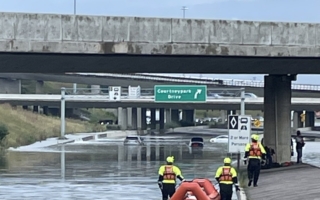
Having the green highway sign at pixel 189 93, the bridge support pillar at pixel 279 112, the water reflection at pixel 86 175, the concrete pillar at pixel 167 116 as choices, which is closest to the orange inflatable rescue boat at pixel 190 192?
the water reflection at pixel 86 175

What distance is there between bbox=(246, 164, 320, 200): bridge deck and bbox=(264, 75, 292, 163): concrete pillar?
2816mm

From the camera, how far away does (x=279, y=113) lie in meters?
39.4

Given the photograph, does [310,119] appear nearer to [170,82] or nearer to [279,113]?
[170,82]

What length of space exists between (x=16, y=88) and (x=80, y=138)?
40.8 metres

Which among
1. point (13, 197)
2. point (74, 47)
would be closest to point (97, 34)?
point (74, 47)

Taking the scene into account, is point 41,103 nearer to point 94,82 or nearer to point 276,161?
point 94,82

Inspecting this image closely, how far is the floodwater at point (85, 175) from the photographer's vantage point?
27.7 meters

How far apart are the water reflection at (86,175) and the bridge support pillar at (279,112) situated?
128 inches

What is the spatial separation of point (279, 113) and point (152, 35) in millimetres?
12516

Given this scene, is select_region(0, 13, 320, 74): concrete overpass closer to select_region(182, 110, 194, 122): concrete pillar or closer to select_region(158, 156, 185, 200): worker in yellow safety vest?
select_region(158, 156, 185, 200): worker in yellow safety vest

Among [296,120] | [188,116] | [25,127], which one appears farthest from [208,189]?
[188,116]

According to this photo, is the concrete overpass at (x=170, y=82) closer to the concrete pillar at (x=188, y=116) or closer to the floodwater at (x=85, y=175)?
the concrete pillar at (x=188, y=116)

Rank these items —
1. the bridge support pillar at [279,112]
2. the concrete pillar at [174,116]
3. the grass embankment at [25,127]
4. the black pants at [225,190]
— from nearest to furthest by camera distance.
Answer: the black pants at [225,190] < the bridge support pillar at [279,112] < the grass embankment at [25,127] < the concrete pillar at [174,116]

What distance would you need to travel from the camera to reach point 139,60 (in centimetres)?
3156
